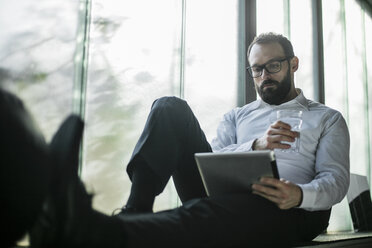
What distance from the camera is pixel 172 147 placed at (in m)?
1.34

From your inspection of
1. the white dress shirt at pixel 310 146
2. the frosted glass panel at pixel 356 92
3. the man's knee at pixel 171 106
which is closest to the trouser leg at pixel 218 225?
the white dress shirt at pixel 310 146

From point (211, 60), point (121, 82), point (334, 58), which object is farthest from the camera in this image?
point (334, 58)

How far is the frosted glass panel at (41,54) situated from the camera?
1.63 meters

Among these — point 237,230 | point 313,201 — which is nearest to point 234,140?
point 313,201

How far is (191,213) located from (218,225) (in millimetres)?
80

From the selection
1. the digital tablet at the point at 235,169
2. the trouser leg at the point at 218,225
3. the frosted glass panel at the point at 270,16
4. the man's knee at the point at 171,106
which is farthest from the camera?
the frosted glass panel at the point at 270,16

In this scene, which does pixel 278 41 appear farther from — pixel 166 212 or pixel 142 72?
pixel 166 212

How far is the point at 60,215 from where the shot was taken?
2.66 feet

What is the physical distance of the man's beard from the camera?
6.35ft

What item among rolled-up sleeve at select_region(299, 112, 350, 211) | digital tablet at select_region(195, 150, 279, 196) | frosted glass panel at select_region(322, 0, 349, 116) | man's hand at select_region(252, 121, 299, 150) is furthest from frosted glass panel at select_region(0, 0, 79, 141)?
frosted glass panel at select_region(322, 0, 349, 116)

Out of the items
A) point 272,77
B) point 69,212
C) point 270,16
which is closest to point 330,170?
point 272,77

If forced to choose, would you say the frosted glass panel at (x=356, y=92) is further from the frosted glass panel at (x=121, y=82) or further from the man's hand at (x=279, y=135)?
the man's hand at (x=279, y=135)

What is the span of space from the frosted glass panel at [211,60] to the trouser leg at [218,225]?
4.18ft

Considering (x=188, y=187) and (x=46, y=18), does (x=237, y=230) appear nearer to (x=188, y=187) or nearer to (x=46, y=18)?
(x=188, y=187)
